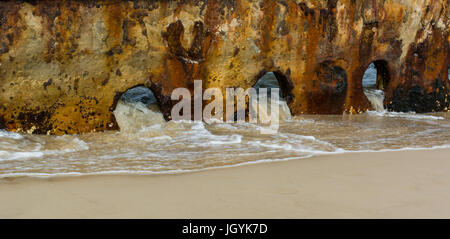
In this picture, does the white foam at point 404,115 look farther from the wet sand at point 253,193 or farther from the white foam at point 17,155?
the white foam at point 17,155

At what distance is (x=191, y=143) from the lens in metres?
4.13

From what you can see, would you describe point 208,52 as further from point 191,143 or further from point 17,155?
point 17,155

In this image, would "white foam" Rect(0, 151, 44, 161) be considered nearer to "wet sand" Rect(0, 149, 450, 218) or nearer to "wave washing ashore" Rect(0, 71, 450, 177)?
"wave washing ashore" Rect(0, 71, 450, 177)

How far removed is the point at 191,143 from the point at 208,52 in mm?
1540

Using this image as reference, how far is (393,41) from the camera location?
628 cm

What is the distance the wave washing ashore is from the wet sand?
29 centimetres

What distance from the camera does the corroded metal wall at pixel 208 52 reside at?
445 cm

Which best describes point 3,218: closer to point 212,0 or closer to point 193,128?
Result: point 193,128

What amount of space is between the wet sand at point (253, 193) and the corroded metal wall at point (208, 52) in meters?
1.98

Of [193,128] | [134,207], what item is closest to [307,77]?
[193,128]

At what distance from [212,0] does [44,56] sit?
6.57 feet

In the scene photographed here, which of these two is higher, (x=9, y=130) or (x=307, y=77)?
(x=307, y=77)

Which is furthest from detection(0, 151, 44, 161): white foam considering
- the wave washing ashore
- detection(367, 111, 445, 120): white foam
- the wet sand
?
detection(367, 111, 445, 120): white foam

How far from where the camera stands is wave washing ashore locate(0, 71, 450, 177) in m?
3.27
